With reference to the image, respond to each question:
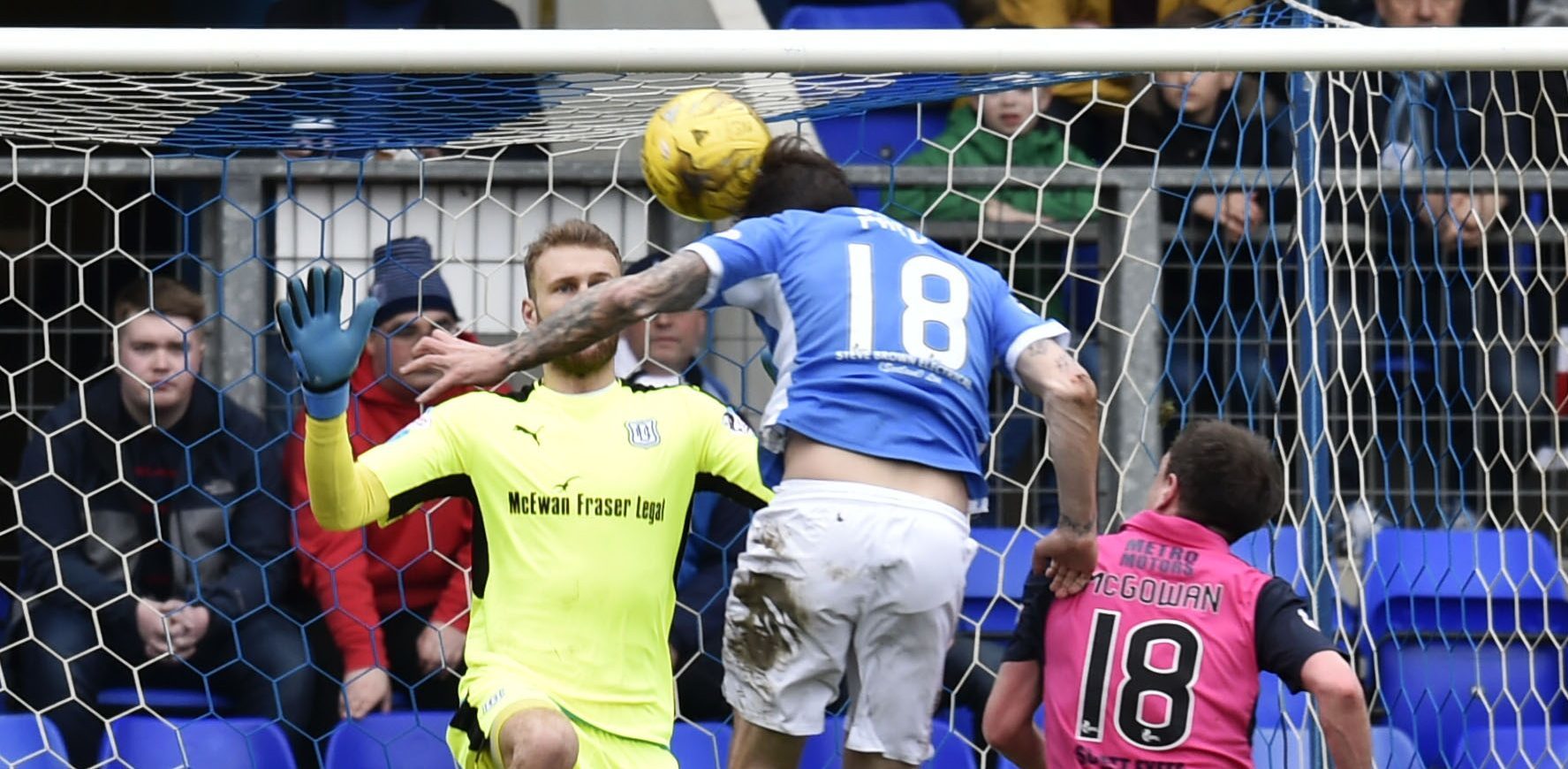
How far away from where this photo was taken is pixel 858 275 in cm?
334

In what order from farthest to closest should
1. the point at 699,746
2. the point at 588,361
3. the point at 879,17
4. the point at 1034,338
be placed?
1. the point at 879,17
2. the point at 699,746
3. the point at 588,361
4. the point at 1034,338

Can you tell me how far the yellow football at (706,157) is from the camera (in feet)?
11.8

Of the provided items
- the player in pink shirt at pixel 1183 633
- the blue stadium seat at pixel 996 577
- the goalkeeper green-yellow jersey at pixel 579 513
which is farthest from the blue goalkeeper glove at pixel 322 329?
the blue stadium seat at pixel 996 577

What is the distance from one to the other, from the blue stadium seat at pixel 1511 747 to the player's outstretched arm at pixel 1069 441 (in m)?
1.82

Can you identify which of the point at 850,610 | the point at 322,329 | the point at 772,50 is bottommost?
the point at 850,610

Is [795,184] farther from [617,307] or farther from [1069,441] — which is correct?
[1069,441]

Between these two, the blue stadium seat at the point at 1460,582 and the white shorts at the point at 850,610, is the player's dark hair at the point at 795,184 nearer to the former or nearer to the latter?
the white shorts at the point at 850,610

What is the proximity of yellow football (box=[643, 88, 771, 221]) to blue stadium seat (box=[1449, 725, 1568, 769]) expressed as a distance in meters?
2.34

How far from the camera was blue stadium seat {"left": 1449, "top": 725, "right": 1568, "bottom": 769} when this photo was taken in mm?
4766

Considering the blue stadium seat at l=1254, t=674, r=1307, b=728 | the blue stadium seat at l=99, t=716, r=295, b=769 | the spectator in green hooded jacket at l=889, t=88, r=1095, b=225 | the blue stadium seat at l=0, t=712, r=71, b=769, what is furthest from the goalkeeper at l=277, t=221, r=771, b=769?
the blue stadium seat at l=1254, t=674, r=1307, b=728

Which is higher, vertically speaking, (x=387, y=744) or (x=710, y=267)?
(x=710, y=267)

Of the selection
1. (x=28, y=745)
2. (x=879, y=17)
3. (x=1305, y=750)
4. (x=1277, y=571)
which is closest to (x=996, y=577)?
(x=1277, y=571)

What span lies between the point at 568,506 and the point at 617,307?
0.57 metres

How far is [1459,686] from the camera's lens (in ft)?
16.0
